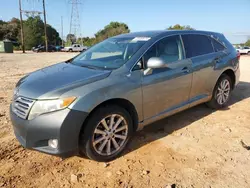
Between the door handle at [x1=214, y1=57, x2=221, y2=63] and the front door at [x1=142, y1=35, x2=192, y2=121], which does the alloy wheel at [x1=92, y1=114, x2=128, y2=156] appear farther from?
the door handle at [x1=214, y1=57, x2=221, y2=63]

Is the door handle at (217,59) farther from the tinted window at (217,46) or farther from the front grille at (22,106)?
the front grille at (22,106)

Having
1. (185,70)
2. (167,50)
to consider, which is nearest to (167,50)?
(167,50)

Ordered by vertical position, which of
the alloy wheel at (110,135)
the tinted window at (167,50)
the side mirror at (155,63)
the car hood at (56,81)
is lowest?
the alloy wheel at (110,135)

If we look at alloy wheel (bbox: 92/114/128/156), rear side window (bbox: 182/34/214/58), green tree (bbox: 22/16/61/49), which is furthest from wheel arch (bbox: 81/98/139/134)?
green tree (bbox: 22/16/61/49)

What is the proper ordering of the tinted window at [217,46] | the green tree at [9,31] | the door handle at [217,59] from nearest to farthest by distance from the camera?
the door handle at [217,59]
the tinted window at [217,46]
the green tree at [9,31]

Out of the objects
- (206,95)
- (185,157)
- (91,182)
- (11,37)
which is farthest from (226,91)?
(11,37)

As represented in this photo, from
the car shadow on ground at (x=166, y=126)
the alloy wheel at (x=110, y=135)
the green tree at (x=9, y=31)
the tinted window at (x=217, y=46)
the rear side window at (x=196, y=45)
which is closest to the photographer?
the alloy wheel at (x=110, y=135)

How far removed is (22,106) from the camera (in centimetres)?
276

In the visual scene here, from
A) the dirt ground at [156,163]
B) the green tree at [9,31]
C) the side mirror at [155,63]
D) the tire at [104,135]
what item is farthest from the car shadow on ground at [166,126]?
the green tree at [9,31]

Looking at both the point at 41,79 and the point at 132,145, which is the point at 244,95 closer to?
the point at 132,145

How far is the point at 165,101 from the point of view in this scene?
362 cm

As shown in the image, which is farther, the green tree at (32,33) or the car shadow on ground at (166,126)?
the green tree at (32,33)

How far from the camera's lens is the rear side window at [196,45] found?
13.4 feet

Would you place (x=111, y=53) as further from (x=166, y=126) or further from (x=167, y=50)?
(x=166, y=126)
